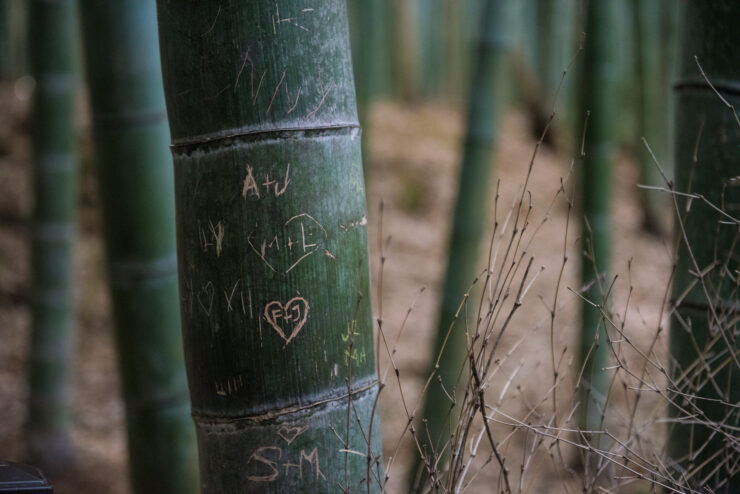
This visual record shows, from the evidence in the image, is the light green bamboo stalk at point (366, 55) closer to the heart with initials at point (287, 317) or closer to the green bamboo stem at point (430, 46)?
the heart with initials at point (287, 317)

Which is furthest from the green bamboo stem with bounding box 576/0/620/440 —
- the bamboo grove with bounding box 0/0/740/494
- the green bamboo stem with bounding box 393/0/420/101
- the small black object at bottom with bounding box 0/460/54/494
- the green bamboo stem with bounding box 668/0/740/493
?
the green bamboo stem with bounding box 393/0/420/101

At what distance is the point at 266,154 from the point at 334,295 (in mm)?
210

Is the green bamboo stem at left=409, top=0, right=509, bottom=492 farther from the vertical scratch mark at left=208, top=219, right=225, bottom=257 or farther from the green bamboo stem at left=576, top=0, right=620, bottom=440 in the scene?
the vertical scratch mark at left=208, top=219, right=225, bottom=257

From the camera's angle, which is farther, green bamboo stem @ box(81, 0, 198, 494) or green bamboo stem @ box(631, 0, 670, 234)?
green bamboo stem @ box(631, 0, 670, 234)

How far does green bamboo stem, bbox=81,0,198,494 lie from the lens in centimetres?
170

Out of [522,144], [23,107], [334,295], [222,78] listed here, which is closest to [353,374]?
[334,295]

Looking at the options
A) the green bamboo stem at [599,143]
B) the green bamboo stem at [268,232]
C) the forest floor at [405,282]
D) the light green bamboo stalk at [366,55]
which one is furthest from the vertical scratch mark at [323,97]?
the green bamboo stem at [599,143]

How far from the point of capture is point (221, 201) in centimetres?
95

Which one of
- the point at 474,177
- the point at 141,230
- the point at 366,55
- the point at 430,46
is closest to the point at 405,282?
the point at 366,55

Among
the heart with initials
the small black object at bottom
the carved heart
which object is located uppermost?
the heart with initials

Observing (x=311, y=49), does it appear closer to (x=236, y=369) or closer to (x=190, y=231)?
(x=190, y=231)

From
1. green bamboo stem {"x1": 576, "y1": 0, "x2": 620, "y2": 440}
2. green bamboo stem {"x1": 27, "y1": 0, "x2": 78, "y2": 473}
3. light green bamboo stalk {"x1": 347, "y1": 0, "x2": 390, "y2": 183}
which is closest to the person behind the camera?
green bamboo stem {"x1": 576, "y1": 0, "x2": 620, "y2": 440}

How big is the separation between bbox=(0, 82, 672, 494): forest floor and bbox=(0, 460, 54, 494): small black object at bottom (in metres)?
1.90

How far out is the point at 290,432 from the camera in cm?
95
